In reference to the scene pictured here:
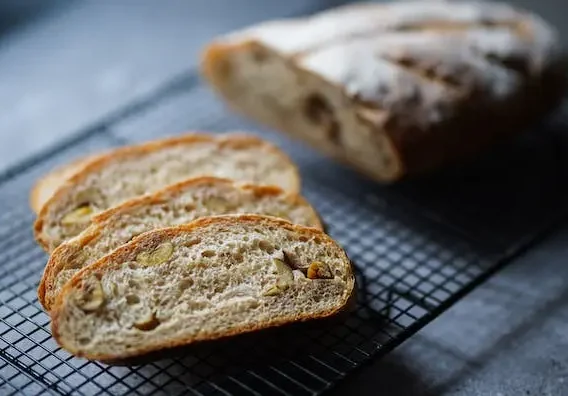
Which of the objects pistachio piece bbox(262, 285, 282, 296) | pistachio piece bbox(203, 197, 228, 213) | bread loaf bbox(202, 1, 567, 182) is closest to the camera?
pistachio piece bbox(262, 285, 282, 296)

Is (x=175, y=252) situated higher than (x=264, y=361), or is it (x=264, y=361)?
(x=175, y=252)

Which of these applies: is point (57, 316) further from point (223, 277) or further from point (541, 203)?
point (541, 203)

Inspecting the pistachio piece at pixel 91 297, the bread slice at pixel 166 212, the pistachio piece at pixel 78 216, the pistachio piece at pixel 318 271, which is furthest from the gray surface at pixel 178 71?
the pistachio piece at pixel 78 216

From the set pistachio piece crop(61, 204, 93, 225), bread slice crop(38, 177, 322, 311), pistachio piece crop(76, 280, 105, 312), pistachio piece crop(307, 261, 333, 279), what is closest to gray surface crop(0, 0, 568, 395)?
pistachio piece crop(307, 261, 333, 279)

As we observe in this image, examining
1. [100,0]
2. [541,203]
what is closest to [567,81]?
[541,203]

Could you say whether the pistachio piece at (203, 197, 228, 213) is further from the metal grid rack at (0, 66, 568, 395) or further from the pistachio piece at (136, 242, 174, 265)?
the metal grid rack at (0, 66, 568, 395)

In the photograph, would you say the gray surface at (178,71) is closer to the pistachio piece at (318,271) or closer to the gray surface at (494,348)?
the gray surface at (494,348)
